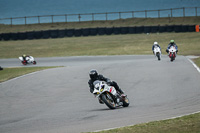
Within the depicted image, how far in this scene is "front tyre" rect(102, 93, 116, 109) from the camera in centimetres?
1036

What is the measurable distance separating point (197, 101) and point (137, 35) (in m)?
37.4

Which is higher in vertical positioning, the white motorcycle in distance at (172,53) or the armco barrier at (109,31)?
the armco barrier at (109,31)

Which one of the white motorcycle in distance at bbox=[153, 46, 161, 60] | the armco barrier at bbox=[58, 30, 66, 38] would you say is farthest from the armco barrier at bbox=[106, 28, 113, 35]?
the white motorcycle in distance at bbox=[153, 46, 161, 60]

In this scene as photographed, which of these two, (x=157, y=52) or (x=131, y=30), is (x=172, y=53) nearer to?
(x=157, y=52)

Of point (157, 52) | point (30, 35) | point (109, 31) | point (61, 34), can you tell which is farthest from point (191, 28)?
point (157, 52)

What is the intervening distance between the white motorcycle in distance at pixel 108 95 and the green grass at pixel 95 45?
77.7ft

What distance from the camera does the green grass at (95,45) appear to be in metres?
36.8

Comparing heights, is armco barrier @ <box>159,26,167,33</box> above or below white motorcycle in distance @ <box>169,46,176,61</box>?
above

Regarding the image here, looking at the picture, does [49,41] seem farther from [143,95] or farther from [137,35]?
[143,95]

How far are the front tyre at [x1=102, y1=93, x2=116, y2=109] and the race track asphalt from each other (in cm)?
18

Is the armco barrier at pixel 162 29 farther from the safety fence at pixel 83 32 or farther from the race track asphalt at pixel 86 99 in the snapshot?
the race track asphalt at pixel 86 99

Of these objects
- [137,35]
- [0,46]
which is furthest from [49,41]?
[137,35]

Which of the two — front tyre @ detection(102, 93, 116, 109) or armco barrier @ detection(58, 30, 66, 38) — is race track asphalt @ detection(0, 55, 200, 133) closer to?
front tyre @ detection(102, 93, 116, 109)

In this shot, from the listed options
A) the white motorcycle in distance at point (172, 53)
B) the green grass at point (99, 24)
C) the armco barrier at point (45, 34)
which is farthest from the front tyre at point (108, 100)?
the green grass at point (99, 24)
